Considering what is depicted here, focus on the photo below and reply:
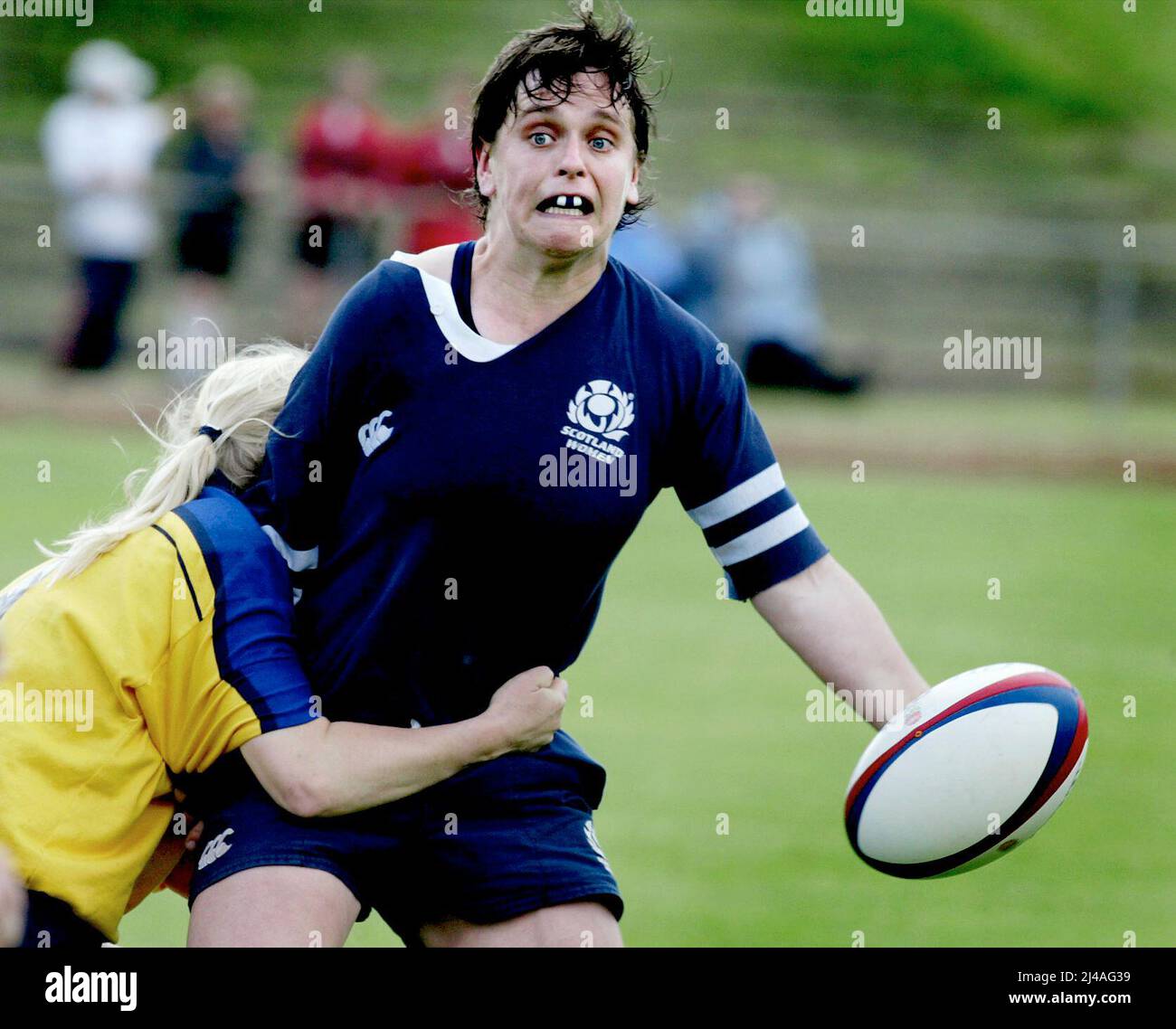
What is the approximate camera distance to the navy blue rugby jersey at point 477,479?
322cm

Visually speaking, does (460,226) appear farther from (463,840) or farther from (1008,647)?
(463,840)

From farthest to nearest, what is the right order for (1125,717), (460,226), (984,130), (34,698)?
(984,130) → (460,226) → (1125,717) → (34,698)

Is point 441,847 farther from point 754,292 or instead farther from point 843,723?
point 754,292

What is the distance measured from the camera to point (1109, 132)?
813 inches

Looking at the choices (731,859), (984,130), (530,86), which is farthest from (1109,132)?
(530,86)

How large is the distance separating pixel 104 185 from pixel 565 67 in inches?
410

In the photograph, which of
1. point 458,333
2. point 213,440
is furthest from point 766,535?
point 213,440

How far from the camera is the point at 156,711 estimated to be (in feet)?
10.5

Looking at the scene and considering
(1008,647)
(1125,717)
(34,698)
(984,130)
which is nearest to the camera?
(34,698)

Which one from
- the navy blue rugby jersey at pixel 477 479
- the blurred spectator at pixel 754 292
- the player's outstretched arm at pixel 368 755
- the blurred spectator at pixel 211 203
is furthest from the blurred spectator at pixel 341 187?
the player's outstretched arm at pixel 368 755

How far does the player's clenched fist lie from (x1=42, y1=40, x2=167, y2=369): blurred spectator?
10.5 meters

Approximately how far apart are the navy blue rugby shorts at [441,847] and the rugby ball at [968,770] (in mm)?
571

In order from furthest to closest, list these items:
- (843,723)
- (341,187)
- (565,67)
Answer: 1. (341,187)
2. (843,723)
3. (565,67)

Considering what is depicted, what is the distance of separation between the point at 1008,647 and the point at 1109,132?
14014mm
